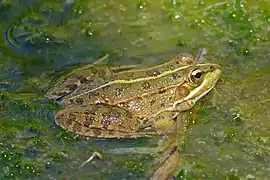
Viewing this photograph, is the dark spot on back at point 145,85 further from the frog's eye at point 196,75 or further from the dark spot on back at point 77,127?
the dark spot on back at point 77,127

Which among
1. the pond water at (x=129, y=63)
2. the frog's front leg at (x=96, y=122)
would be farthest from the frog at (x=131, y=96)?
the pond water at (x=129, y=63)

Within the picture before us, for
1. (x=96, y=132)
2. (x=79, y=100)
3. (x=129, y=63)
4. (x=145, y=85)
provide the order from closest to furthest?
(x=96, y=132) < (x=79, y=100) < (x=145, y=85) < (x=129, y=63)

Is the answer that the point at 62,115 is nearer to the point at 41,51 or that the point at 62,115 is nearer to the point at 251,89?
the point at 41,51

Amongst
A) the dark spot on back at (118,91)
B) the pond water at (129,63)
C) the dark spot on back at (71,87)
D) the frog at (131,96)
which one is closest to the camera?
the pond water at (129,63)

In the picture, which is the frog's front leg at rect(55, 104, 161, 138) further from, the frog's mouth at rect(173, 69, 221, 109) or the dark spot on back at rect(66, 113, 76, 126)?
the frog's mouth at rect(173, 69, 221, 109)

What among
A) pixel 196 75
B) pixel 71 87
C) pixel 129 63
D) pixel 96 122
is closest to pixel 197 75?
pixel 196 75

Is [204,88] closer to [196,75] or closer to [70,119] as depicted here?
[196,75]

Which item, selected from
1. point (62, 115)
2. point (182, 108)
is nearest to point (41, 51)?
point (62, 115)

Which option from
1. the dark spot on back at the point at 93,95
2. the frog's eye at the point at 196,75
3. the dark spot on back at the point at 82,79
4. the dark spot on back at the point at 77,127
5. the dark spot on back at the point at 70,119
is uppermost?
the frog's eye at the point at 196,75

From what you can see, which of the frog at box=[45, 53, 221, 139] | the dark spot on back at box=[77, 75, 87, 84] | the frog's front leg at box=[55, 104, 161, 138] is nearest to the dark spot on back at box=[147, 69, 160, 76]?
the frog at box=[45, 53, 221, 139]
